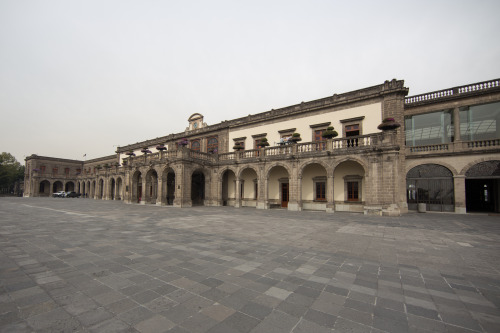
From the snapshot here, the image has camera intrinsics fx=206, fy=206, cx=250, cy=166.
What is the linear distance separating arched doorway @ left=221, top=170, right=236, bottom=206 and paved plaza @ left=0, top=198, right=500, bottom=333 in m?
18.1

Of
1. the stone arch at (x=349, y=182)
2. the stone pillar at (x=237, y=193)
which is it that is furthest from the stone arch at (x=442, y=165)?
the stone pillar at (x=237, y=193)

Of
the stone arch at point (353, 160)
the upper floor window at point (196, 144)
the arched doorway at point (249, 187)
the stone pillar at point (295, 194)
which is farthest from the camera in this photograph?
the upper floor window at point (196, 144)

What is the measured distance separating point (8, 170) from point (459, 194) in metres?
87.3

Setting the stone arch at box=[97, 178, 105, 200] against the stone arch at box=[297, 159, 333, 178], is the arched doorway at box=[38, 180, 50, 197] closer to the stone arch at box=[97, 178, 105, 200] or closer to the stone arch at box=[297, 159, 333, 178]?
the stone arch at box=[97, 178, 105, 200]

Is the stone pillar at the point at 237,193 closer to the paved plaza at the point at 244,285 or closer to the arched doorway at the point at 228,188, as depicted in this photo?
the arched doorway at the point at 228,188

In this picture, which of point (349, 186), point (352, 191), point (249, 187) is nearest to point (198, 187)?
point (249, 187)

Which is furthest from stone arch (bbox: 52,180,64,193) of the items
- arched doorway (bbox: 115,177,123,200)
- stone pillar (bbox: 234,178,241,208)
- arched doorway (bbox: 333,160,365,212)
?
arched doorway (bbox: 333,160,365,212)

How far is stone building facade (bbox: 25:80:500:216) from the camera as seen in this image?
16.2m

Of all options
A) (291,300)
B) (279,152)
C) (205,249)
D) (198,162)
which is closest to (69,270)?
(205,249)

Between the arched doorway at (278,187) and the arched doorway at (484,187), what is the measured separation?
586 inches

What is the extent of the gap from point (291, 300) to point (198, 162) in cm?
2147

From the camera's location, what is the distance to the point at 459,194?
55.7ft

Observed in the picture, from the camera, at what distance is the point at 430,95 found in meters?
18.8

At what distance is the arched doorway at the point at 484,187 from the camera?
16.3m
